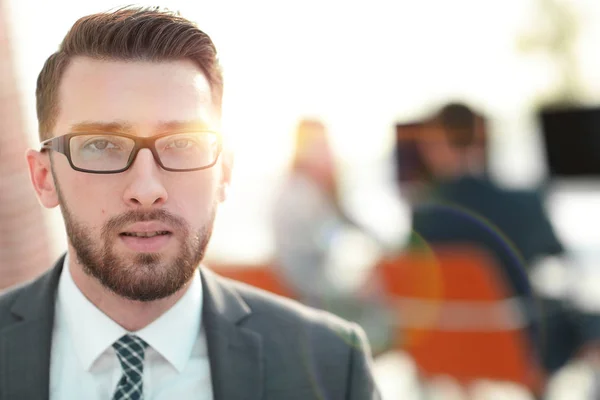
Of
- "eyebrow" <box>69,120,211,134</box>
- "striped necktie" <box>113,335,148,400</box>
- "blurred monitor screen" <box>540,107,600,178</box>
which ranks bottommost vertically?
"blurred monitor screen" <box>540,107,600,178</box>

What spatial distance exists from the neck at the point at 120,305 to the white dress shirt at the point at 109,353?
0.06 feet

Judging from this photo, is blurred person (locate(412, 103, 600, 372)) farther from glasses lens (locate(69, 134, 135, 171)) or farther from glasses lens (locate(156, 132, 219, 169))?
glasses lens (locate(69, 134, 135, 171))

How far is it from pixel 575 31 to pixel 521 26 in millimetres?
907

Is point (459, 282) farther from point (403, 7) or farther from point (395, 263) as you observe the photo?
point (403, 7)

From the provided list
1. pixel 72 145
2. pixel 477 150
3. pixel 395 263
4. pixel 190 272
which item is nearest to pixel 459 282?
pixel 395 263

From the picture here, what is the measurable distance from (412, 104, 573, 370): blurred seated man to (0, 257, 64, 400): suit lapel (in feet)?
7.70

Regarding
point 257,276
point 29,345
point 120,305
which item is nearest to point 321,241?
point 257,276

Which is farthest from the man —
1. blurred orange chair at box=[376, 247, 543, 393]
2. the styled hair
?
the styled hair

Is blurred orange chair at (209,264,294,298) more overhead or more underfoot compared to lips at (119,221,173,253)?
more underfoot

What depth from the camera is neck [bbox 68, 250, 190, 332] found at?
1.97 m

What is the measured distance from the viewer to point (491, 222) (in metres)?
3.97

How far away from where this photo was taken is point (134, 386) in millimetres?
1886

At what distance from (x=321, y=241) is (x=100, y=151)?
2.67m

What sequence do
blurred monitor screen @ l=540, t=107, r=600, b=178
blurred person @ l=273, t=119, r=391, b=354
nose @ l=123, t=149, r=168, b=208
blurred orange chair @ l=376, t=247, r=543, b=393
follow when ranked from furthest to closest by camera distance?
1. blurred monitor screen @ l=540, t=107, r=600, b=178
2. blurred person @ l=273, t=119, r=391, b=354
3. blurred orange chair @ l=376, t=247, r=543, b=393
4. nose @ l=123, t=149, r=168, b=208
